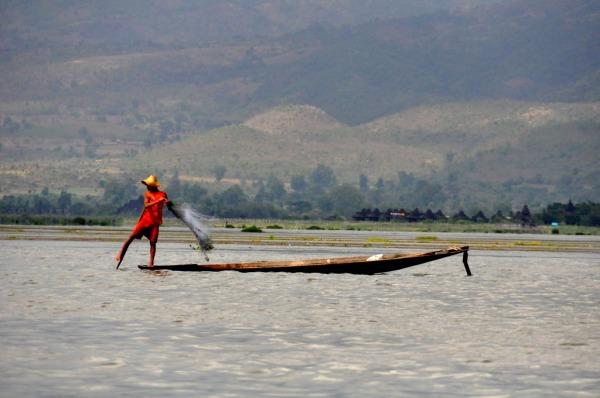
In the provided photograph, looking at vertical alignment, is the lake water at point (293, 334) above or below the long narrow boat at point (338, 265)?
below

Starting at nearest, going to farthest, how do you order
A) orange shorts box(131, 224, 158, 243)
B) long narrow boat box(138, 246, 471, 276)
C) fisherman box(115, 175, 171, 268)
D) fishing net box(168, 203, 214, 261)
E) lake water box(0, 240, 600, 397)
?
lake water box(0, 240, 600, 397), long narrow boat box(138, 246, 471, 276), fisherman box(115, 175, 171, 268), orange shorts box(131, 224, 158, 243), fishing net box(168, 203, 214, 261)

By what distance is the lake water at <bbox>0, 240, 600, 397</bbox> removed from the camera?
2238 centimetres

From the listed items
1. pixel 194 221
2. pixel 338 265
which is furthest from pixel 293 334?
pixel 194 221

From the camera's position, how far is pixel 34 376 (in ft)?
74.3

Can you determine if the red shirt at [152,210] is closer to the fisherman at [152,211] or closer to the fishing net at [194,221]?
the fisherman at [152,211]

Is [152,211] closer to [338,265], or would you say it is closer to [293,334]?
[338,265]

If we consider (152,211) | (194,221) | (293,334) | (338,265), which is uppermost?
(152,211)

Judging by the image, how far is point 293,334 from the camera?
1140 inches

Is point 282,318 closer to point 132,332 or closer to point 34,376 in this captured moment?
point 132,332

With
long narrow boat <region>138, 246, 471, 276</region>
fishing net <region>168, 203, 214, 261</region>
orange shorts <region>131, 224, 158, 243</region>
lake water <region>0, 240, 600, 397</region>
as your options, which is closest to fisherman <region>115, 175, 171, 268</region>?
orange shorts <region>131, 224, 158, 243</region>

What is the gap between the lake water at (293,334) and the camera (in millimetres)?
22375

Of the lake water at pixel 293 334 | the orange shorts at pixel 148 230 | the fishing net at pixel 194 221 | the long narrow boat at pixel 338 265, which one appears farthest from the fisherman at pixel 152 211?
the lake water at pixel 293 334

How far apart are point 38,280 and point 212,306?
10.2 metres

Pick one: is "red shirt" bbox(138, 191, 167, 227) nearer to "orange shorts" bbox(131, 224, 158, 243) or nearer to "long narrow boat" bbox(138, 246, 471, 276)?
"orange shorts" bbox(131, 224, 158, 243)
